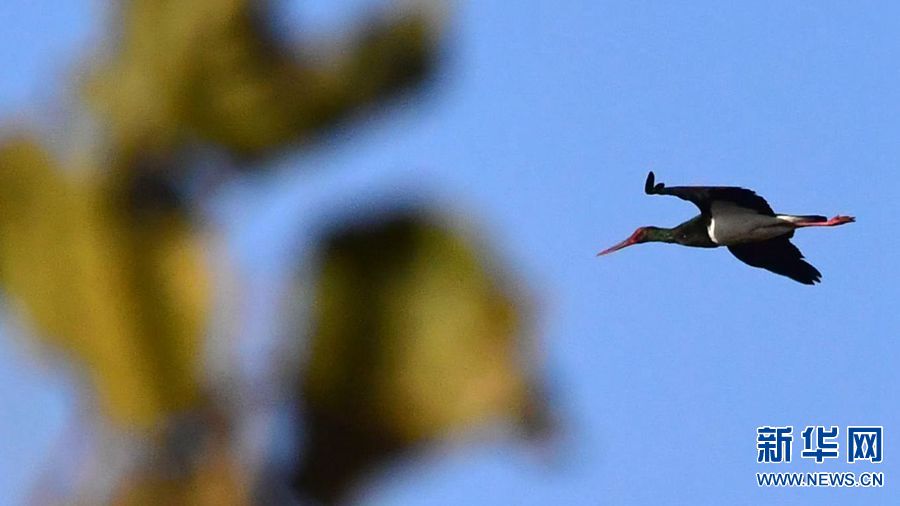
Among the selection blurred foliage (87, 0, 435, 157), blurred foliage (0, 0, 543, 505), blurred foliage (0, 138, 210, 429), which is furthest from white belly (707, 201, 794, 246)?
blurred foliage (0, 138, 210, 429)

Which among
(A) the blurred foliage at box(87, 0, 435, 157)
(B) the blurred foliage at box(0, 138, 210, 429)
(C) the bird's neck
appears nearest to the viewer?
(B) the blurred foliage at box(0, 138, 210, 429)

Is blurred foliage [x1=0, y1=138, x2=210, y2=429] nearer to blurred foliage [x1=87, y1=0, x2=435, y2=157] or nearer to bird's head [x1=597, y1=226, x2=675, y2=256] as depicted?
blurred foliage [x1=87, y1=0, x2=435, y2=157]

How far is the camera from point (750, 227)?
19125 millimetres

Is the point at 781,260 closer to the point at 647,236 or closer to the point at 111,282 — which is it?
the point at 647,236

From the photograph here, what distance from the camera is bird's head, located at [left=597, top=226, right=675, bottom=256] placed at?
70.4 ft

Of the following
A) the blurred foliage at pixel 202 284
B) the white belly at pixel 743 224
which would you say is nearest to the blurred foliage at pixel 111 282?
the blurred foliage at pixel 202 284

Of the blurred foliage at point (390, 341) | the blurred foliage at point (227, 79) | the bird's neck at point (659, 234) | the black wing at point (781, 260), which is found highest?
the bird's neck at point (659, 234)

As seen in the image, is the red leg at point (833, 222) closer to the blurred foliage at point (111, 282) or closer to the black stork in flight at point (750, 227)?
the black stork in flight at point (750, 227)

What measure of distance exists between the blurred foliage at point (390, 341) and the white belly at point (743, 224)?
49.4 feet

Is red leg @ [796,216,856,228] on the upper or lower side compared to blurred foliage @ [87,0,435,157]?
upper

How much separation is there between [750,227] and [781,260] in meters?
0.96

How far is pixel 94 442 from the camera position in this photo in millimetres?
4090

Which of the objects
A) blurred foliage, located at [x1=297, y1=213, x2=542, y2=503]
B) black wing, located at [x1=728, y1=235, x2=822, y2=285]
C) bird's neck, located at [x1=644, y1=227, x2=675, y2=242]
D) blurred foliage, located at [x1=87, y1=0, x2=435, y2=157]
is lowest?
blurred foliage, located at [x1=297, y1=213, x2=542, y2=503]

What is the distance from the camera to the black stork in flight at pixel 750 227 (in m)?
18.9
